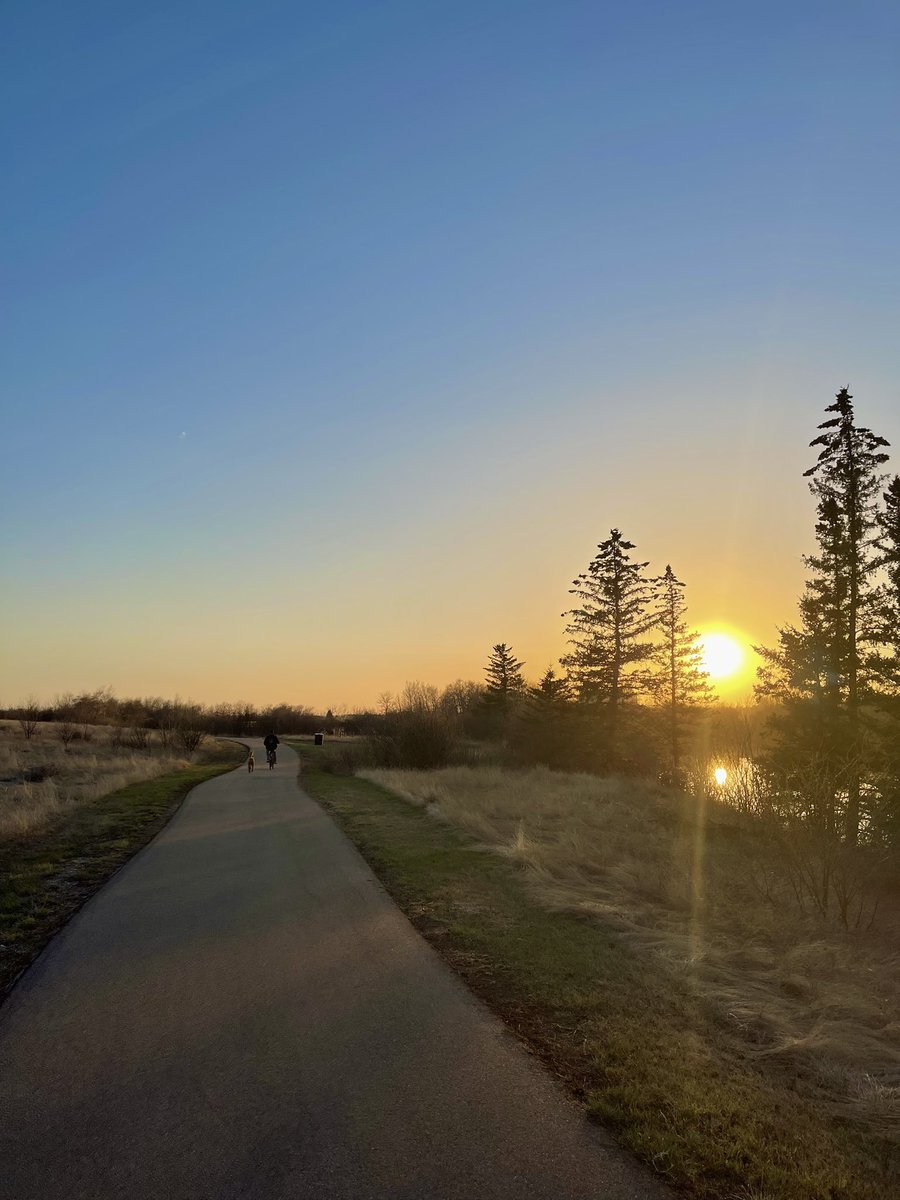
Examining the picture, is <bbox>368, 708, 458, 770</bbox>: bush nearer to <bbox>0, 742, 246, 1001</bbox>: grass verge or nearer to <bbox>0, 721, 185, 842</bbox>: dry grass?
<bbox>0, 721, 185, 842</bbox>: dry grass

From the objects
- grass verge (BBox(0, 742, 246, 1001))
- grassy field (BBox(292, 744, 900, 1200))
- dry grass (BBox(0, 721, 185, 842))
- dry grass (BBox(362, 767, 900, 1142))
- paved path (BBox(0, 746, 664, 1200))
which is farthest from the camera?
dry grass (BBox(0, 721, 185, 842))

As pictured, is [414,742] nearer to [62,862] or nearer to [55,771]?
[55,771]

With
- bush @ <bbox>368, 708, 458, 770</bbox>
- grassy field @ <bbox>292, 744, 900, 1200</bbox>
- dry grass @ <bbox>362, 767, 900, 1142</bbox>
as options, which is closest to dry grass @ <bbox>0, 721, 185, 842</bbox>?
dry grass @ <bbox>362, 767, 900, 1142</bbox>

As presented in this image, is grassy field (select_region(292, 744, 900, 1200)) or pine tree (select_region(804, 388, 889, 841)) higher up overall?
pine tree (select_region(804, 388, 889, 841))

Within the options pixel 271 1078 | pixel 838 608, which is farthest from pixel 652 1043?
pixel 838 608

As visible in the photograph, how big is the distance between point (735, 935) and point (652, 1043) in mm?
4848

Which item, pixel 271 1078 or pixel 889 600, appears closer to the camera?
pixel 271 1078

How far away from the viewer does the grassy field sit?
3773 millimetres

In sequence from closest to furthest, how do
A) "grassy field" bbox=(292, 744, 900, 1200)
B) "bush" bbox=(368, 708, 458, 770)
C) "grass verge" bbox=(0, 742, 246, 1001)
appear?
"grassy field" bbox=(292, 744, 900, 1200), "grass verge" bbox=(0, 742, 246, 1001), "bush" bbox=(368, 708, 458, 770)

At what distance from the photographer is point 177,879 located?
424 inches

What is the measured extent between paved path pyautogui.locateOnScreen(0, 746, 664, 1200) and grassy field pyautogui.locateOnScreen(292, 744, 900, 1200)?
33 centimetres

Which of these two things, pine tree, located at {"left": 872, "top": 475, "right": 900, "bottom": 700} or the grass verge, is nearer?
the grass verge

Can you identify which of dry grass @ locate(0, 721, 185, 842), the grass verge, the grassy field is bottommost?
dry grass @ locate(0, 721, 185, 842)

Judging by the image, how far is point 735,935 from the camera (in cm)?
947
